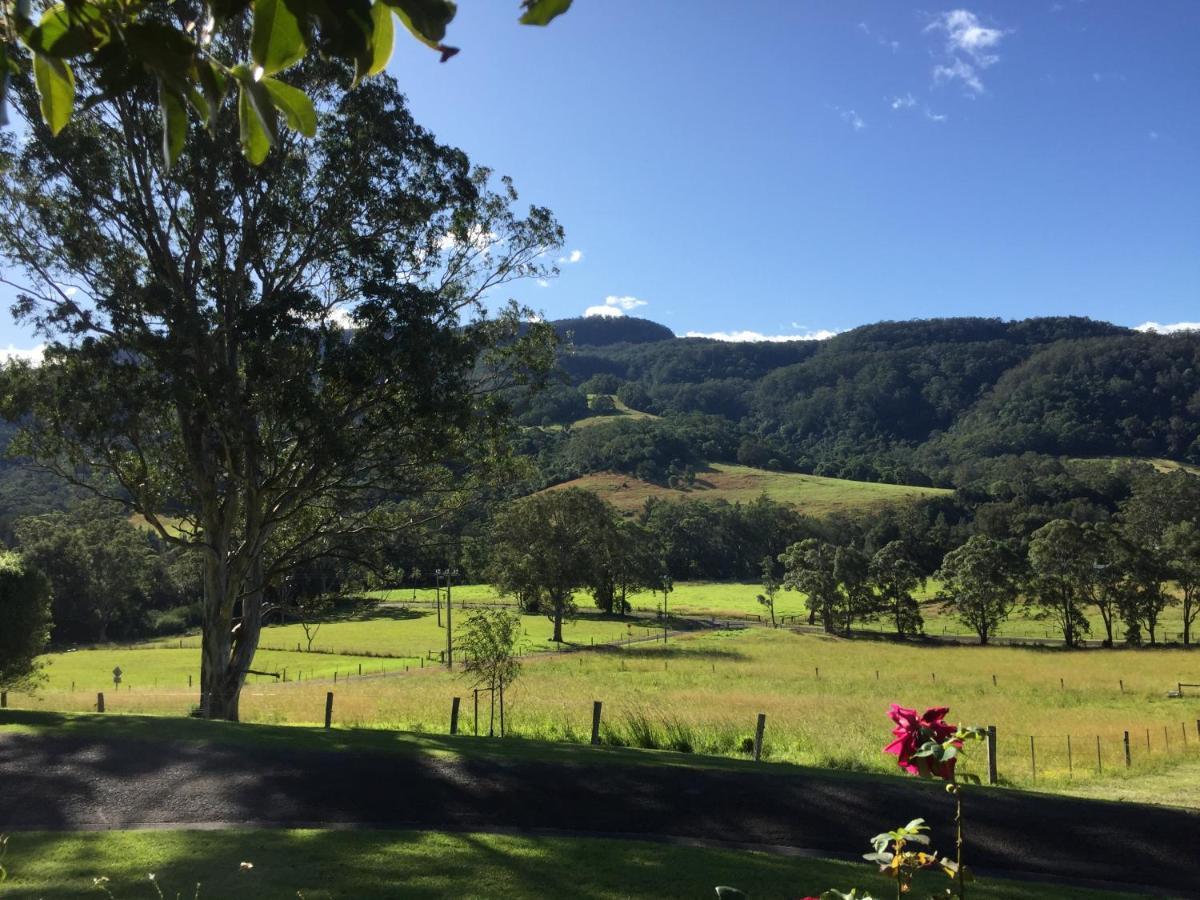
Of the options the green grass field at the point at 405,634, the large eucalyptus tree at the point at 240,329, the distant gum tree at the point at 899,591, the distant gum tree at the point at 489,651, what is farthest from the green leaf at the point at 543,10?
the distant gum tree at the point at 899,591

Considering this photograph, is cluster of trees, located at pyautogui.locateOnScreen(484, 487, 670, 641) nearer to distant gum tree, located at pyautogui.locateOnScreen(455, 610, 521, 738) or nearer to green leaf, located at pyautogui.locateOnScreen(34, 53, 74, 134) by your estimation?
distant gum tree, located at pyautogui.locateOnScreen(455, 610, 521, 738)

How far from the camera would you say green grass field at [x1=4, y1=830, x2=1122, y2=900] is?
684cm

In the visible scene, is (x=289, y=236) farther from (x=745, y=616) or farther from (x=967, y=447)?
(x=967, y=447)

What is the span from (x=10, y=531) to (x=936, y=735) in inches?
3638

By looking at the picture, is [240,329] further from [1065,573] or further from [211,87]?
[1065,573]

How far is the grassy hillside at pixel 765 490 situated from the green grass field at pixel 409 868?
372ft

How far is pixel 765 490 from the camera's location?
14300 cm

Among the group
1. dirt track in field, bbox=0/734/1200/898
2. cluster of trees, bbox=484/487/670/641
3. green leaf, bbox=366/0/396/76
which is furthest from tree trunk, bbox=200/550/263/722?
cluster of trees, bbox=484/487/670/641

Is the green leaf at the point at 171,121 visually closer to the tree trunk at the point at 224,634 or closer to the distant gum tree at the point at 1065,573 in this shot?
the tree trunk at the point at 224,634

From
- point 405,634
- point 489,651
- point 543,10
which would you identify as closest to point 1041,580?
point 405,634

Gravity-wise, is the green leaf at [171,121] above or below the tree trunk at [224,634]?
above

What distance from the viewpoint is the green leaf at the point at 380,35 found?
1.08 m

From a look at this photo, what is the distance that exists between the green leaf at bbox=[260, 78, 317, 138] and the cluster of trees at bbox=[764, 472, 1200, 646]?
6201cm

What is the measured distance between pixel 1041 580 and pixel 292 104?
62723 mm
